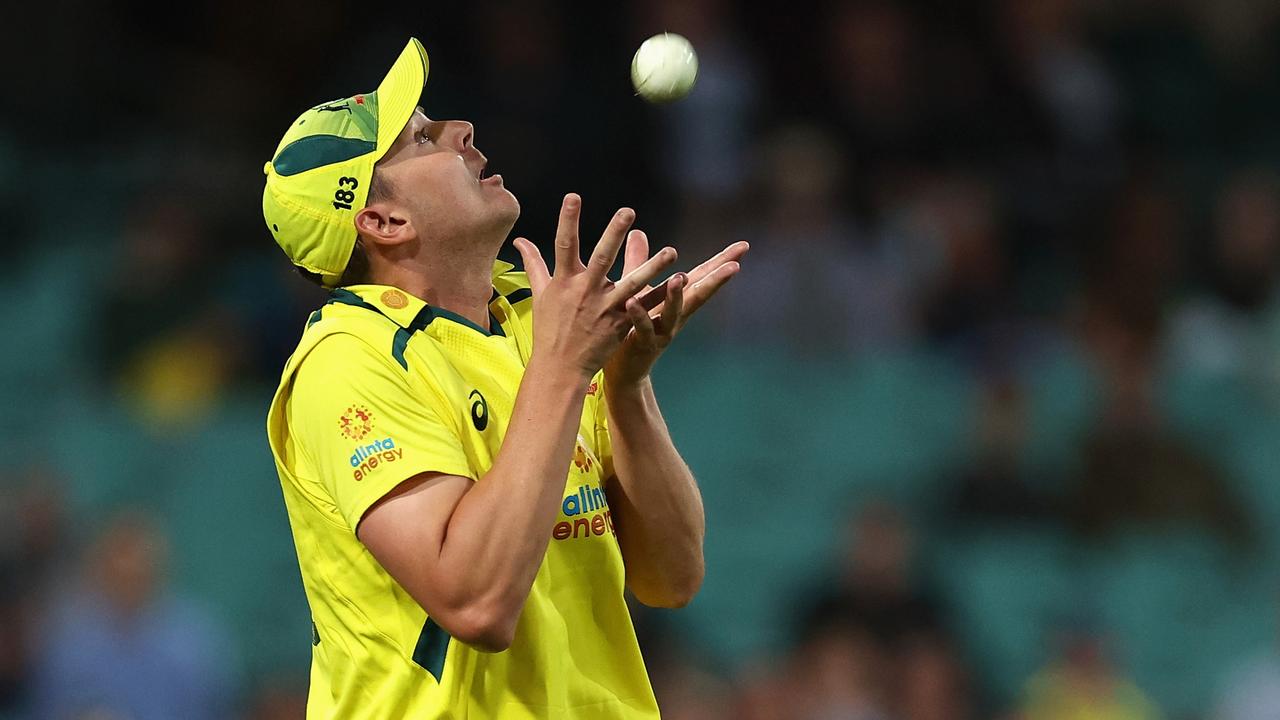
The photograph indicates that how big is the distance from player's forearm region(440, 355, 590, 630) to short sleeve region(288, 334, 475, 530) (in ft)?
0.36

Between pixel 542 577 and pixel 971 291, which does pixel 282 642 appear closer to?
pixel 971 291

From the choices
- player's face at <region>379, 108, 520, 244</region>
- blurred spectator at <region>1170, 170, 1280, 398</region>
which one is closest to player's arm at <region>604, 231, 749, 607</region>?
player's face at <region>379, 108, 520, 244</region>

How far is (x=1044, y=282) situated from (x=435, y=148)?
5.67m

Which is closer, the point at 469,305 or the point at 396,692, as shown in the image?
the point at 396,692

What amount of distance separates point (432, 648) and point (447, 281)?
2.22 feet

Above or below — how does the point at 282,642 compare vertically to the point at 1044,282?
below

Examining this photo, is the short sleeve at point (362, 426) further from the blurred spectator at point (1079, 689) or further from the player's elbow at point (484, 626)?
the blurred spectator at point (1079, 689)

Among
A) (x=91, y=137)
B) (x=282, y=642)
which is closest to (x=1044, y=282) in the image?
(x=282, y=642)

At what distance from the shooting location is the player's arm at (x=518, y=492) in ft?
8.25

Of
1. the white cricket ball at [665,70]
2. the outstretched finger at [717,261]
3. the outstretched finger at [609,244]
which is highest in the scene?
the white cricket ball at [665,70]

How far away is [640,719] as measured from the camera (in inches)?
115

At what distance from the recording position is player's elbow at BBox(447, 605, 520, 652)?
2518 millimetres

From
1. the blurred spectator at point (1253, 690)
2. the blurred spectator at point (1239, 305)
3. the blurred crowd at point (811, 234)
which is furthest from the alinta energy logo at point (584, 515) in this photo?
the blurred spectator at point (1239, 305)

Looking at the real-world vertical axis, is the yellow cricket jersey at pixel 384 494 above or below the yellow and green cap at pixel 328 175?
below
